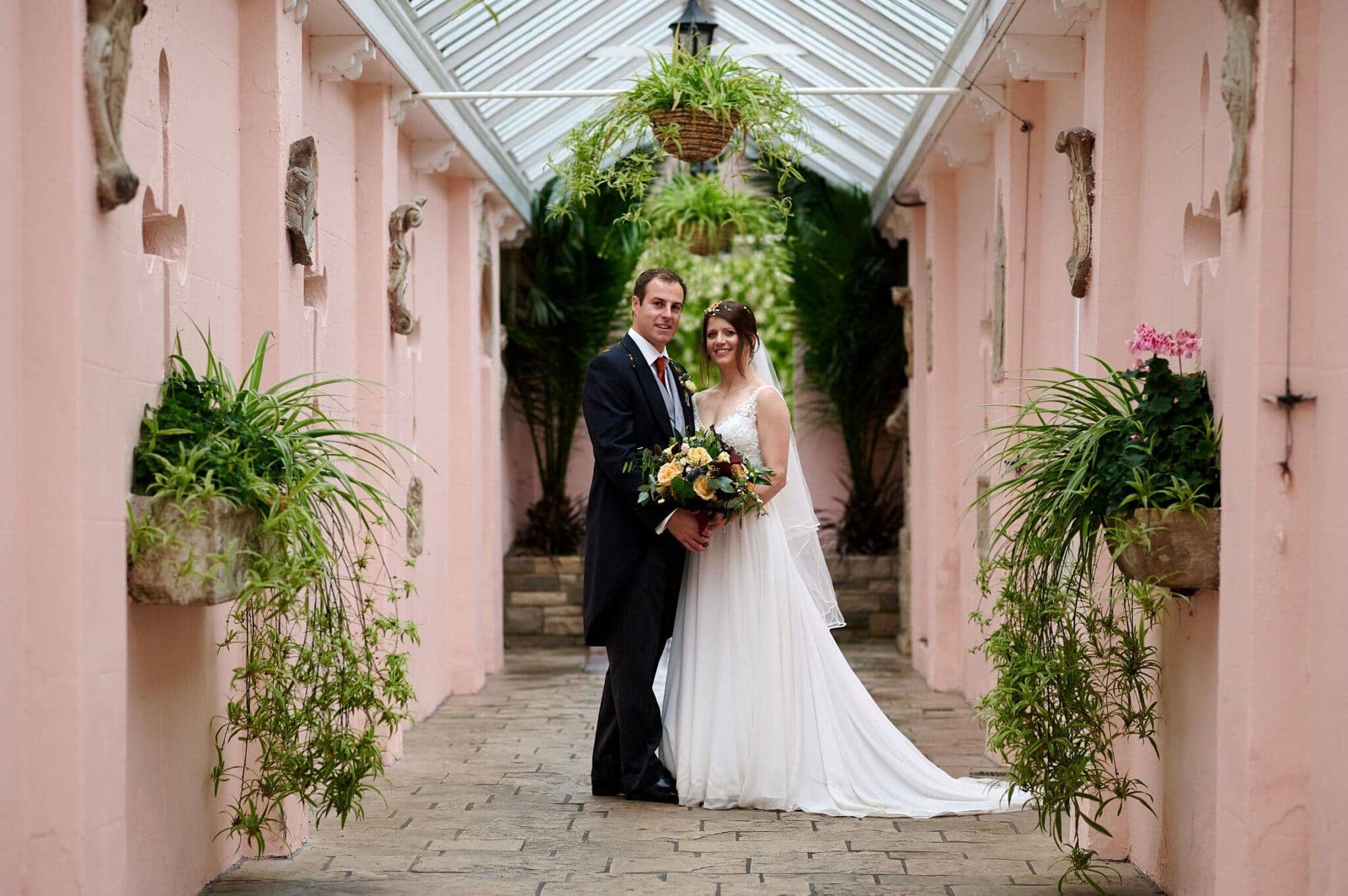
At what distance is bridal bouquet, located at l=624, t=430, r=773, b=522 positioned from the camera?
17.3 ft

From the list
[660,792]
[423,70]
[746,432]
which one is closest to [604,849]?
[660,792]

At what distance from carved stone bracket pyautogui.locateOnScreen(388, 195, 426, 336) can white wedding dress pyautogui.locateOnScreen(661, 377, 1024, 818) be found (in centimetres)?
223

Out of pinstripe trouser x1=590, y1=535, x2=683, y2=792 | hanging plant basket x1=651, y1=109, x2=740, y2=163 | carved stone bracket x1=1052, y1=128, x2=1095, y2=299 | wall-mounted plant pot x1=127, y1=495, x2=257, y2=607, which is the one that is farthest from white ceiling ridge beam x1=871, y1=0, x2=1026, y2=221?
wall-mounted plant pot x1=127, y1=495, x2=257, y2=607

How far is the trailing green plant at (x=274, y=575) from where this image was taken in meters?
3.73

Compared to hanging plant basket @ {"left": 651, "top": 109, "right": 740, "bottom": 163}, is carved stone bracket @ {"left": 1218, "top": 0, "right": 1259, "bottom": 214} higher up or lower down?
lower down

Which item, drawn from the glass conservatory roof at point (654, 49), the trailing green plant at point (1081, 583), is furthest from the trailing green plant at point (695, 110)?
the trailing green plant at point (1081, 583)

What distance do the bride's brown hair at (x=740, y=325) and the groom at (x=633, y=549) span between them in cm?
14

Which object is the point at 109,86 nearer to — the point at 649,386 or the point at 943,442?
the point at 649,386

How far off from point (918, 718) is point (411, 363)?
3.28 meters

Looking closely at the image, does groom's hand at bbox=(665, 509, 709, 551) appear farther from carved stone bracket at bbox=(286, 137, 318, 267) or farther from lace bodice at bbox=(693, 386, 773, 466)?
carved stone bracket at bbox=(286, 137, 318, 267)

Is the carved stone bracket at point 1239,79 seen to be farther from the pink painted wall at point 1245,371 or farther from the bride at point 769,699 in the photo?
the bride at point 769,699

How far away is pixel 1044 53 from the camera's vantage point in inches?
225

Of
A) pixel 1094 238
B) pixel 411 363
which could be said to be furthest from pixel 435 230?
pixel 1094 238

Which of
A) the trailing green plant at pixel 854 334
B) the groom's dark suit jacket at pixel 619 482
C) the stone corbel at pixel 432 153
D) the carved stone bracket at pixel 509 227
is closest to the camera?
the groom's dark suit jacket at pixel 619 482
